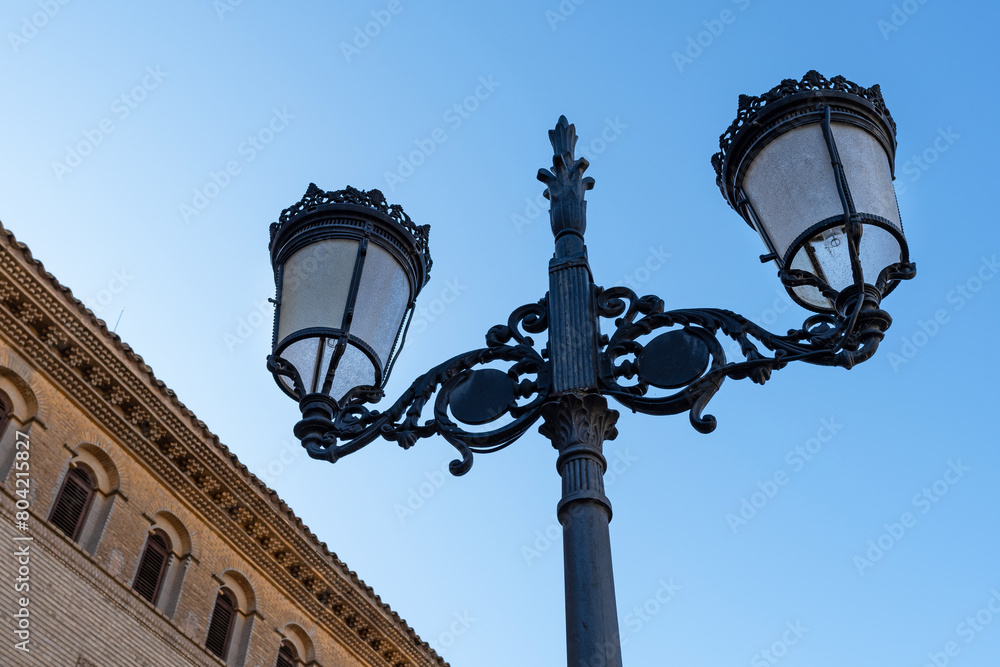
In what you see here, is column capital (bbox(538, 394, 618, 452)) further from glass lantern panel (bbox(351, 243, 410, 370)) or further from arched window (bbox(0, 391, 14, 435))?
arched window (bbox(0, 391, 14, 435))

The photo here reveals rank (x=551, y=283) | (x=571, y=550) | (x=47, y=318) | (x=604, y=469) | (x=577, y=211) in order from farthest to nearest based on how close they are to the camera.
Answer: (x=47, y=318) < (x=577, y=211) < (x=551, y=283) < (x=604, y=469) < (x=571, y=550)

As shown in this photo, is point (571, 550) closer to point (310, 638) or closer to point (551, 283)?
point (551, 283)

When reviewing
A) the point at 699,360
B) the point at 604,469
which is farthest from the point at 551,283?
the point at 604,469

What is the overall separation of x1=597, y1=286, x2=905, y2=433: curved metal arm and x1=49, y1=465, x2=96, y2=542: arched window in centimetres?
1085

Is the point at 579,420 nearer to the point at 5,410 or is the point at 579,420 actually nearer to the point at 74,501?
the point at 5,410

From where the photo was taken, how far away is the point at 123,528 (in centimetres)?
1362

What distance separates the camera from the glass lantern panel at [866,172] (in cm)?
381

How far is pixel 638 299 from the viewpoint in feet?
12.6

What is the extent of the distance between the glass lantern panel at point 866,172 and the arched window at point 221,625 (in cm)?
1266

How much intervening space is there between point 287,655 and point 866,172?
1394cm

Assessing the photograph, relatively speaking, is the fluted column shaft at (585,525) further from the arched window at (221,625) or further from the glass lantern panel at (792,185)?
the arched window at (221,625)

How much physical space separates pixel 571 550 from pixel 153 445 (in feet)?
40.2

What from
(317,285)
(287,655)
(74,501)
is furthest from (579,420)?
(287,655)

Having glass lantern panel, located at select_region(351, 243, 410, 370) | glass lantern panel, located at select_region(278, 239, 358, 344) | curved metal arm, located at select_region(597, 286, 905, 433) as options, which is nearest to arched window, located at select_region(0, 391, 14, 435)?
glass lantern panel, located at select_region(278, 239, 358, 344)
